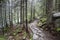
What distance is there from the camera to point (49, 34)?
7.75 m

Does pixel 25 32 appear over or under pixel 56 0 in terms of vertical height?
under

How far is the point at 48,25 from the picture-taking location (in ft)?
28.1

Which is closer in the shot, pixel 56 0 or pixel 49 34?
pixel 49 34

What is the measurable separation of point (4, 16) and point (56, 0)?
5303mm

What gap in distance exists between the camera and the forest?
8.09 m

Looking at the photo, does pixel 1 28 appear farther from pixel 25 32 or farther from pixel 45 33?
pixel 45 33

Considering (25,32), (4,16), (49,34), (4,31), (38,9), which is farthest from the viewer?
(38,9)

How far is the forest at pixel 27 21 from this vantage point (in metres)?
8.09

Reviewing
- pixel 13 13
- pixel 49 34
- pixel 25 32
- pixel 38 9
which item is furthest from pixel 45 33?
pixel 38 9

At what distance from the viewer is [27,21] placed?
466 inches

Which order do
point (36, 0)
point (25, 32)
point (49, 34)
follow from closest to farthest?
point (49, 34)
point (25, 32)
point (36, 0)

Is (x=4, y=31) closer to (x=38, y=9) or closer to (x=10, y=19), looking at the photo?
(x=10, y=19)

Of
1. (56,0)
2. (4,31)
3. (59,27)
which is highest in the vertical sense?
(56,0)

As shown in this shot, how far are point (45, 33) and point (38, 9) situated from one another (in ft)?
26.6
